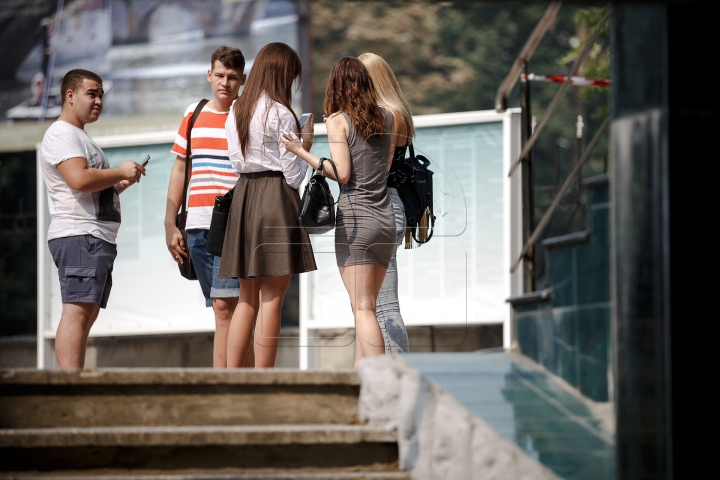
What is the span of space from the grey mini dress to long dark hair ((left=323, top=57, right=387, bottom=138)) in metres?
0.03

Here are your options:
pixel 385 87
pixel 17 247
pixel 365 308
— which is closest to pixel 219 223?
pixel 365 308

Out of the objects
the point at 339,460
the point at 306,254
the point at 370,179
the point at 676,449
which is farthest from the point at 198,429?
the point at 676,449

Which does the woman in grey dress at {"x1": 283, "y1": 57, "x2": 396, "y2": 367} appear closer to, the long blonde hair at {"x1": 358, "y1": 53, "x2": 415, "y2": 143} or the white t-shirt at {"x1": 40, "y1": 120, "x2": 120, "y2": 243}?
the long blonde hair at {"x1": 358, "y1": 53, "x2": 415, "y2": 143}

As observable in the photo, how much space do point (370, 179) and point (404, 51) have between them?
2392 centimetres

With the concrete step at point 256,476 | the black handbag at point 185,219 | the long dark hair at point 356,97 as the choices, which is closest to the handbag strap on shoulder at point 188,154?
the black handbag at point 185,219

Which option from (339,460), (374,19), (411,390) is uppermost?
(374,19)

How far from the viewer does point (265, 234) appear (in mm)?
4355

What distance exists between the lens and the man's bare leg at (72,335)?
437 cm

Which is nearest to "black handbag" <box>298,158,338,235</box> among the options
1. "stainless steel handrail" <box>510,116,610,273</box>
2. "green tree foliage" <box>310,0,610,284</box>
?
"stainless steel handrail" <box>510,116,610,273</box>

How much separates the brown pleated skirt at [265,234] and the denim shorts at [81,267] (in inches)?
21.4

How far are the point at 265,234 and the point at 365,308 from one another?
1.78 ft

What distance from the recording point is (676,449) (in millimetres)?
2840

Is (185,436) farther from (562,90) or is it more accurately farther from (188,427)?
(562,90)

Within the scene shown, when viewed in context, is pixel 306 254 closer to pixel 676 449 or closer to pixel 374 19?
pixel 676 449
